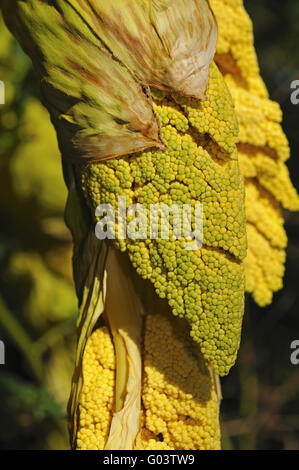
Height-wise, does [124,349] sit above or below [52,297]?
below

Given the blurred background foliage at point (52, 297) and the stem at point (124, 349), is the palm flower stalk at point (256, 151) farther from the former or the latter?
the blurred background foliage at point (52, 297)

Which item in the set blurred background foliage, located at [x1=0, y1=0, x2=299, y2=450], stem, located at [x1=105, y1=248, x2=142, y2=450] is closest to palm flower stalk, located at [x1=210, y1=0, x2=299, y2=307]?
stem, located at [x1=105, y1=248, x2=142, y2=450]

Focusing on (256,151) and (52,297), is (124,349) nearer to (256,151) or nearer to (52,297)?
(256,151)

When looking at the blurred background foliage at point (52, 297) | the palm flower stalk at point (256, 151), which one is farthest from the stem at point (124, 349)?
the blurred background foliage at point (52, 297)

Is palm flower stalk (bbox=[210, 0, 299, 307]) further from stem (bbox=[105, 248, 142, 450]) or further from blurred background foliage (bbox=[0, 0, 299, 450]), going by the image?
blurred background foliage (bbox=[0, 0, 299, 450])

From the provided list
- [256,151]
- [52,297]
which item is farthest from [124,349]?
[52,297]

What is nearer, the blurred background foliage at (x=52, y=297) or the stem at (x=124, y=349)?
the stem at (x=124, y=349)

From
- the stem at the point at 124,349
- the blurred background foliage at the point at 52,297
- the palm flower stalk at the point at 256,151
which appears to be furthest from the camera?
the blurred background foliage at the point at 52,297
